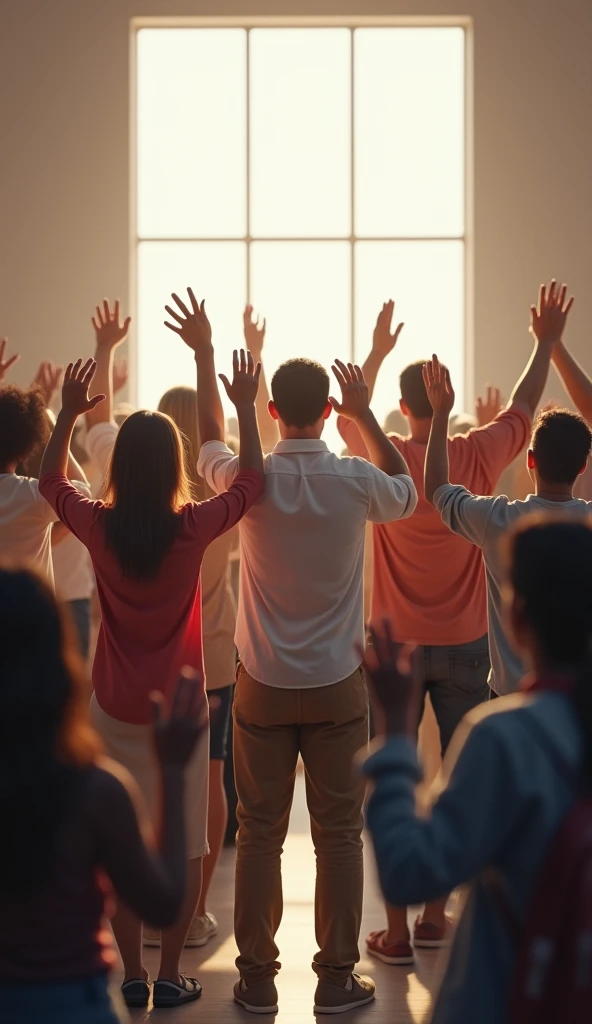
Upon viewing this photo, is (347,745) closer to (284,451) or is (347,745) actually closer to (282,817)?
(282,817)

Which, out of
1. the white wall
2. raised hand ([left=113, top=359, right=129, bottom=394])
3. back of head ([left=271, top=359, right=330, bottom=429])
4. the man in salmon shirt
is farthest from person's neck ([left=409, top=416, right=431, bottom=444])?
the white wall

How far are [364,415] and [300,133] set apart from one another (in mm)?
5049

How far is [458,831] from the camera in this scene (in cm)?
121

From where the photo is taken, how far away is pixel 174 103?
7367 millimetres

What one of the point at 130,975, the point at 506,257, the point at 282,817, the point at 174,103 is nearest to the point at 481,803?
the point at 282,817

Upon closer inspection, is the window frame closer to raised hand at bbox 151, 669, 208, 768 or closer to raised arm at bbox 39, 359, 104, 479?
raised arm at bbox 39, 359, 104, 479

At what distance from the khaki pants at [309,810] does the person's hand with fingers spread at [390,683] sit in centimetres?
142

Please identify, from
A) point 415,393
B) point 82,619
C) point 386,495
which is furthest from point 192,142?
point 386,495

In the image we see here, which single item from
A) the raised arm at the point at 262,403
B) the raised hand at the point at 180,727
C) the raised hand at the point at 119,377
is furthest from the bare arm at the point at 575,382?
the raised hand at the point at 180,727

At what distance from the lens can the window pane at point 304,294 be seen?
7.44 metres

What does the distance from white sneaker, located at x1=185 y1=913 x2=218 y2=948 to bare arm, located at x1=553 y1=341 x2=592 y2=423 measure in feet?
5.93

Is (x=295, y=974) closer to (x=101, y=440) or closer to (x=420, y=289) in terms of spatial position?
(x=101, y=440)

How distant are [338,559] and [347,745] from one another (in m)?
0.45

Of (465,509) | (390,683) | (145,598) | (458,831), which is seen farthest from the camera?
(145,598)
